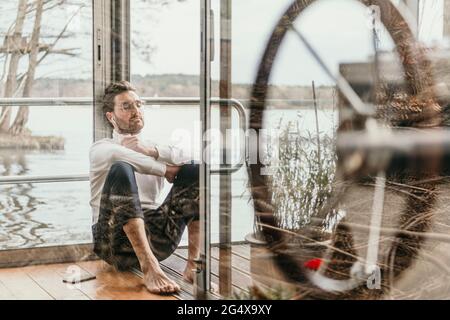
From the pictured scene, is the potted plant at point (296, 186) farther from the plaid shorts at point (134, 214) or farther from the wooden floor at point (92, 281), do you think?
the plaid shorts at point (134, 214)

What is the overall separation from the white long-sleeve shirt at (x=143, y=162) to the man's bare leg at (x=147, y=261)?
0.11 meters

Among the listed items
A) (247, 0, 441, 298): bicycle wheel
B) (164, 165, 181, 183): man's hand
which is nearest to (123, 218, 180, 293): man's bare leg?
(164, 165, 181, 183): man's hand

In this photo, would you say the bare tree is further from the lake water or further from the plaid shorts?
the plaid shorts

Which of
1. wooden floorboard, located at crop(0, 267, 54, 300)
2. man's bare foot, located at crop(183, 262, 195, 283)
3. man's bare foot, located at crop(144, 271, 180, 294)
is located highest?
man's bare foot, located at crop(183, 262, 195, 283)

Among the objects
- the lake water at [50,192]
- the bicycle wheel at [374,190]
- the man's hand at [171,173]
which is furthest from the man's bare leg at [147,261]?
the bicycle wheel at [374,190]

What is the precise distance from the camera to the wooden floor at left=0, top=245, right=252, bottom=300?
10.3 feet

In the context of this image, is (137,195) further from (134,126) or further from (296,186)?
(296,186)

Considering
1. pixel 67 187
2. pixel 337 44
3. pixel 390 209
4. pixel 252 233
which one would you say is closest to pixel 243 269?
pixel 252 233

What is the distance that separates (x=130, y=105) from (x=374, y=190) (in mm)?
1324

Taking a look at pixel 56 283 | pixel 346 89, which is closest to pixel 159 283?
pixel 56 283

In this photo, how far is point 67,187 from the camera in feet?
13.0

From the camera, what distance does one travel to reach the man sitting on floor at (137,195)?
3459 mm

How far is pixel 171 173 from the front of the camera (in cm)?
355

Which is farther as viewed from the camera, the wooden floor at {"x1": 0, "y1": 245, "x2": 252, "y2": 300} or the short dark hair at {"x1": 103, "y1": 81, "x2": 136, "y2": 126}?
the short dark hair at {"x1": 103, "y1": 81, "x2": 136, "y2": 126}
